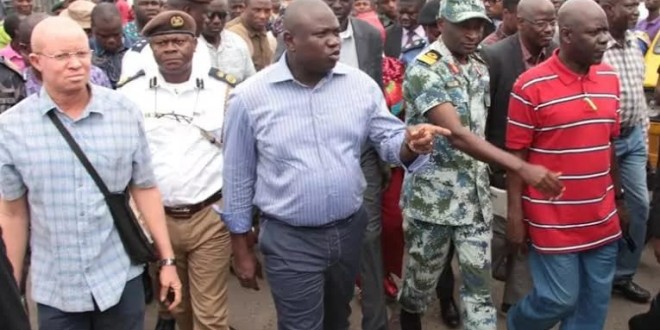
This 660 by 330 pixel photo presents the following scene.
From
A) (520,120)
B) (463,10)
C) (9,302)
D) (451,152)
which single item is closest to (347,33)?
(463,10)

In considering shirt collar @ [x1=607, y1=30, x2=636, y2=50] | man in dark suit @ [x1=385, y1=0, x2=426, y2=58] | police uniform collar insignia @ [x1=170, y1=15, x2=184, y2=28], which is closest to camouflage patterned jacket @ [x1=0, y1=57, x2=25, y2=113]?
police uniform collar insignia @ [x1=170, y1=15, x2=184, y2=28]

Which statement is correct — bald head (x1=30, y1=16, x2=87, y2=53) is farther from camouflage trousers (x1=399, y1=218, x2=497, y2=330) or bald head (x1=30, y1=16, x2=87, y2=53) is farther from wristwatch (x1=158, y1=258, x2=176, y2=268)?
camouflage trousers (x1=399, y1=218, x2=497, y2=330)

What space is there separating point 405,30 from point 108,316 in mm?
4074

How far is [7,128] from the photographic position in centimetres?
288

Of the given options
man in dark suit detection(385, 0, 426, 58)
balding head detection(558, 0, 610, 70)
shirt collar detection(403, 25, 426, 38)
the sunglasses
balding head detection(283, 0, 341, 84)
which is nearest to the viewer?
balding head detection(283, 0, 341, 84)

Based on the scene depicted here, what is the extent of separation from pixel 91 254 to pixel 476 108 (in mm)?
1980

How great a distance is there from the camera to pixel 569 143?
357 cm

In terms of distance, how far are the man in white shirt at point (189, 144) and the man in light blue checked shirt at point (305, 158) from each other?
585 millimetres

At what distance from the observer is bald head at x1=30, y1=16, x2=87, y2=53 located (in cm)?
287

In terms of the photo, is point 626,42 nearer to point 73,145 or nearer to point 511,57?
point 511,57

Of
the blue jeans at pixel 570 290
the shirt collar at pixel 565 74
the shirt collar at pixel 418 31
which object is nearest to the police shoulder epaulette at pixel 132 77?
the shirt collar at pixel 565 74

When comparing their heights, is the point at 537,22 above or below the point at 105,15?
above

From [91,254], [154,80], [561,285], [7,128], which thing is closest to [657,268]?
[561,285]

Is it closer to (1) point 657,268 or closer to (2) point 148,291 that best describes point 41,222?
(2) point 148,291
